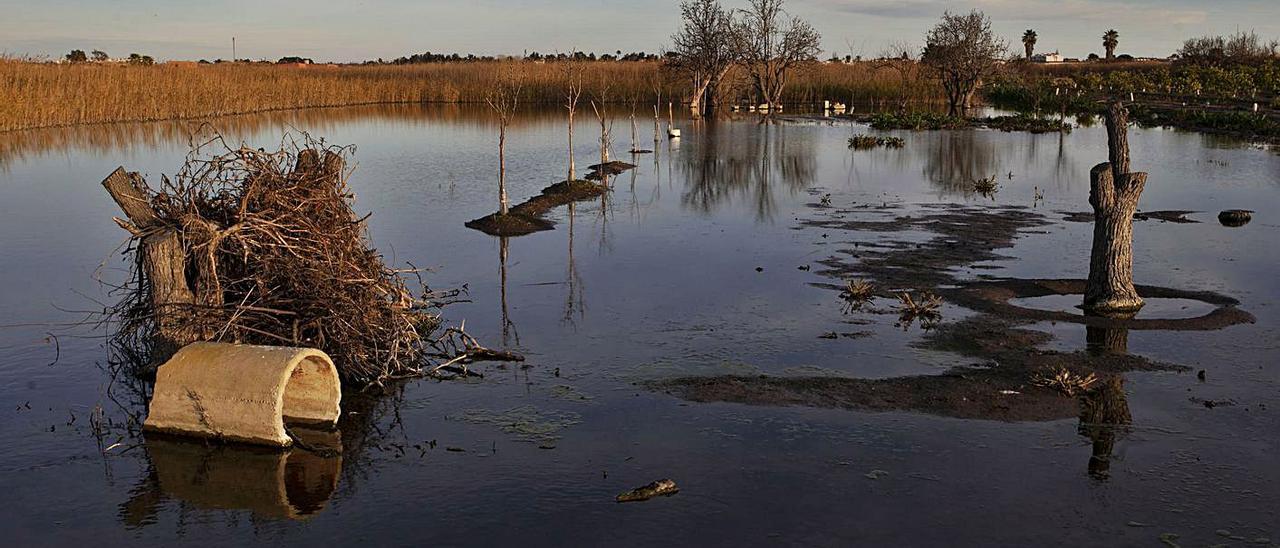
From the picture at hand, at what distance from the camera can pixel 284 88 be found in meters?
58.0

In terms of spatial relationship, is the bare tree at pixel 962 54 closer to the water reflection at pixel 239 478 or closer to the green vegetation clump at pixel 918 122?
the green vegetation clump at pixel 918 122

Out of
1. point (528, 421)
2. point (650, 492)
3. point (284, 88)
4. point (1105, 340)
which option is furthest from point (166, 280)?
point (284, 88)

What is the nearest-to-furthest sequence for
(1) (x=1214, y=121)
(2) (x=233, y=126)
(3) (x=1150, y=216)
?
(3) (x=1150, y=216)
(2) (x=233, y=126)
(1) (x=1214, y=121)

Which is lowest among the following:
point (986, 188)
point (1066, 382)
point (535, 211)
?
point (1066, 382)

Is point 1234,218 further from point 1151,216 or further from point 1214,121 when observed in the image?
point 1214,121

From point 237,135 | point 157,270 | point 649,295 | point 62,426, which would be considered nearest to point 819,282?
point 649,295

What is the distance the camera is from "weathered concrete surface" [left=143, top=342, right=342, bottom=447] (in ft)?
27.5

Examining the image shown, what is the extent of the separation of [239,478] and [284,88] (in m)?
53.5

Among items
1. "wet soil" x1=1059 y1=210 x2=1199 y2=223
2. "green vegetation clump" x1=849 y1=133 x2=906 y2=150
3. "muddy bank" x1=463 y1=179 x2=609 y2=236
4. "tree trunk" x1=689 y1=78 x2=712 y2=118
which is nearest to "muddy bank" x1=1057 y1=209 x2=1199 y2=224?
"wet soil" x1=1059 y1=210 x2=1199 y2=223

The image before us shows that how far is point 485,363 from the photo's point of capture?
427 inches

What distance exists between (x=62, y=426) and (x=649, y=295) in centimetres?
694

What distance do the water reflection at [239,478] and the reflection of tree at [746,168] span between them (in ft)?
44.4

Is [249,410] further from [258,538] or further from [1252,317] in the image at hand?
[1252,317]

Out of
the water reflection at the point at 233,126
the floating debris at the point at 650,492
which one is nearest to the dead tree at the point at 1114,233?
the floating debris at the point at 650,492
